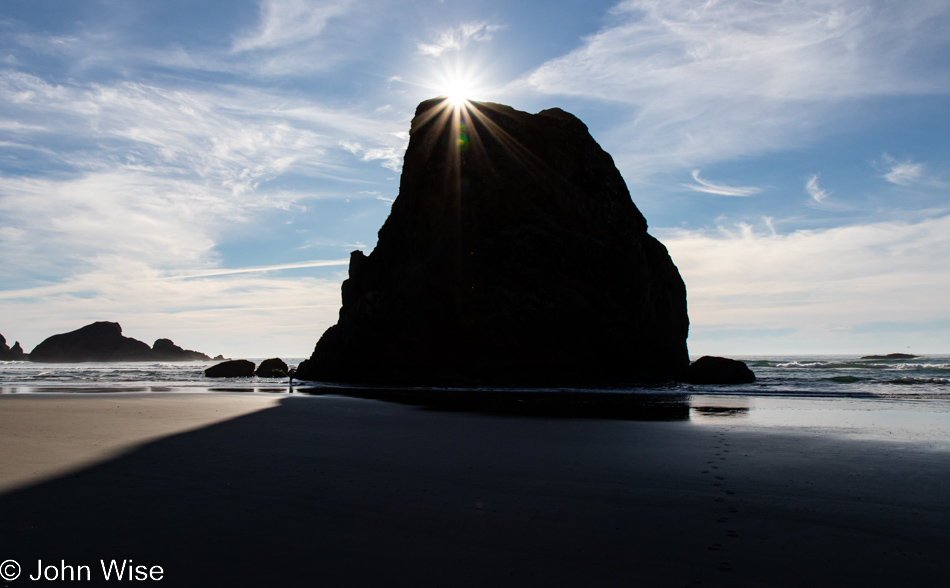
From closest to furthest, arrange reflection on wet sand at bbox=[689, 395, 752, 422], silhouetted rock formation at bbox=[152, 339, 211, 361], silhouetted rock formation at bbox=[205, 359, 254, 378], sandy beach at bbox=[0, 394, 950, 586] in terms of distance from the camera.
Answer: sandy beach at bbox=[0, 394, 950, 586] < reflection on wet sand at bbox=[689, 395, 752, 422] < silhouetted rock formation at bbox=[205, 359, 254, 378] < silhouetted rock formation at bbox=[152, 339, 211, 361]

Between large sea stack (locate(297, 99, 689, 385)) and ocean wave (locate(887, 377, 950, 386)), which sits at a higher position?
large sea stack (locate(297, 99, 689, 385))

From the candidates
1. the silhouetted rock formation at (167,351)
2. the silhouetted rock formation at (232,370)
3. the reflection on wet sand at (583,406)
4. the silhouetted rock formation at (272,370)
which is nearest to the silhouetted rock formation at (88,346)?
the silhouetted rock formation at (167,351)

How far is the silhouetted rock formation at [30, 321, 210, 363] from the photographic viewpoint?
374ft

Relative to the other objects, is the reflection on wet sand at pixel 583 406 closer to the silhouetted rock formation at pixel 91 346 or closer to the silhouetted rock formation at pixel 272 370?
the silhouetted rock formation at pixel 272 370

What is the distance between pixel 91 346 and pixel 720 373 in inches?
5084

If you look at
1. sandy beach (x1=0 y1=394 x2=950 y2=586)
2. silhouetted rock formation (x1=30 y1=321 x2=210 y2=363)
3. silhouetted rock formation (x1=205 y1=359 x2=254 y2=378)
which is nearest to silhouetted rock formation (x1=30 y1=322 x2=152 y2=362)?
silhouetted rock formation (x1=30 y1=321 x2=210 y2=363)

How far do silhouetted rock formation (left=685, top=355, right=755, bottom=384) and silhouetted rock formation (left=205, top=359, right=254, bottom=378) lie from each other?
3193 centimetres

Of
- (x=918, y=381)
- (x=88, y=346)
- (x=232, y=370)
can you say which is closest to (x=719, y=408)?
(x=918, y=381)

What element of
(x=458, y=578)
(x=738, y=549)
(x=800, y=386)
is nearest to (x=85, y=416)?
(x=458, y=578)

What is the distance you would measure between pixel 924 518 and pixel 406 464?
497 cm

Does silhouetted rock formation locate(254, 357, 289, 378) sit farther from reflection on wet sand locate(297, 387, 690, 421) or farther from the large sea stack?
reflection on wet sand locate(297, 387, 690, 421)

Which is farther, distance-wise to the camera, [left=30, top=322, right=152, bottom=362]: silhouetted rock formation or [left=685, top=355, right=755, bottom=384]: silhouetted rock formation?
[left=30, top=322, right=152, bottom=362]: silhouetted rock formation

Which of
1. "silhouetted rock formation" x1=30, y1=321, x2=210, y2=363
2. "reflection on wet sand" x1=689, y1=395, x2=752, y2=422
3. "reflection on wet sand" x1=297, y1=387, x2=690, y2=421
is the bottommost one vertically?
"reflection on wet sand" x1=297, y1=387, x2=690, y2=421

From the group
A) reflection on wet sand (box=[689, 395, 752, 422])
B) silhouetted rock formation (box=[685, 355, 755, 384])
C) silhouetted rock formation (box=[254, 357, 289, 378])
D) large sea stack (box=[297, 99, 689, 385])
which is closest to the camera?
reflection on wet sand (box=[689, 395, 752, 422])
